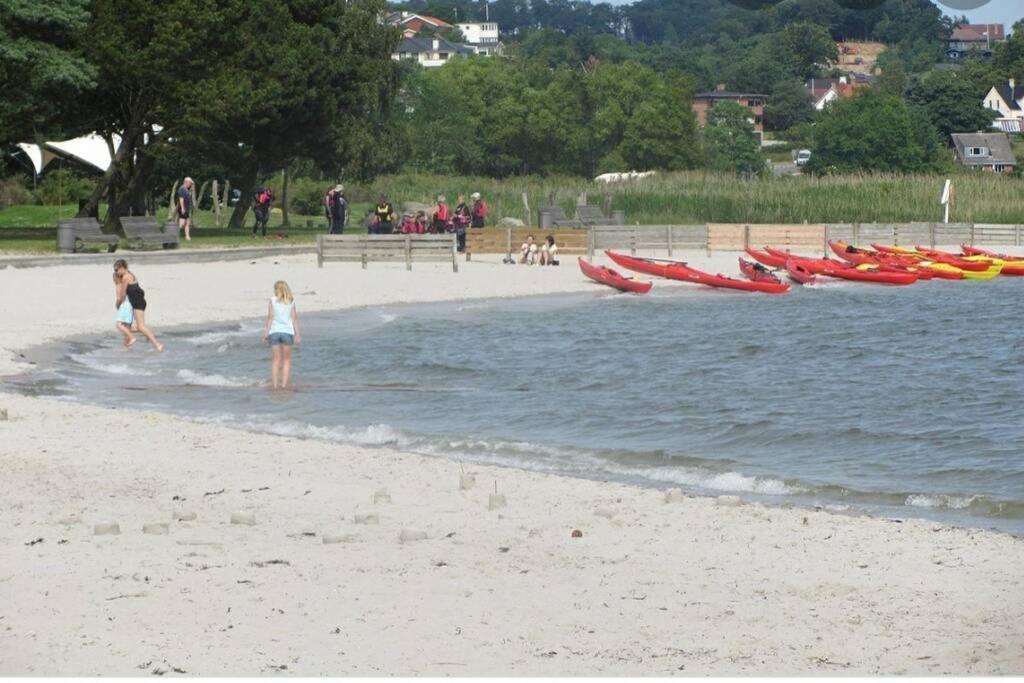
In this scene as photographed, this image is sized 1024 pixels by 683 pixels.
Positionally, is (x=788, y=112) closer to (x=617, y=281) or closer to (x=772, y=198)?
(x=772, y=198)

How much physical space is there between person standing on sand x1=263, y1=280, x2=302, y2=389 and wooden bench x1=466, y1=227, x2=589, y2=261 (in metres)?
23.7

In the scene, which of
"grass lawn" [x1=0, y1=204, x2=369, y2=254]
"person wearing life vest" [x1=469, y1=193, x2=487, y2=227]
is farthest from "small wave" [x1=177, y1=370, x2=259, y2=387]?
"person wearing life vest" [x1=469, y1=193, x2=487, y2=227]

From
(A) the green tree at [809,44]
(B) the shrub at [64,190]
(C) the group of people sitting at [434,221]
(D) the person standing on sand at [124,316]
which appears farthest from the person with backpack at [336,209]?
(A) the green tree at [809,44]

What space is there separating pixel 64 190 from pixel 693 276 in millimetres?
28035

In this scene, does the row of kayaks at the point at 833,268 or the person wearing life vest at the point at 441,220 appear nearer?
the row of kayaks at the point at 833,268

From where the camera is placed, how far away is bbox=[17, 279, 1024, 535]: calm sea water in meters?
14.8

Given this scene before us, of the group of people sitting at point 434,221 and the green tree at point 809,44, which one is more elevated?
the green tree at point 809,44

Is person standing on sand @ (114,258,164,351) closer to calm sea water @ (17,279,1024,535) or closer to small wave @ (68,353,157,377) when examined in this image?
calm sea water @ (17,279,1024,535)

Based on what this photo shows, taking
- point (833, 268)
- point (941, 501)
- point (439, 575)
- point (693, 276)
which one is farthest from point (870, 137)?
point (439, 575)

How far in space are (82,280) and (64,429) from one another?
18.5 meters

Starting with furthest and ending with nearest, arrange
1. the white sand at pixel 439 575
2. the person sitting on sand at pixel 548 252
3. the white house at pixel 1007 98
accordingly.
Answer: the person sitting on sand at pixel 548 252, the white sand at pixel 439 575, the white house at pixel 1007 98

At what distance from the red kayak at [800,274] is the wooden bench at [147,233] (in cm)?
1642

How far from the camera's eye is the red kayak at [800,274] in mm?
43250

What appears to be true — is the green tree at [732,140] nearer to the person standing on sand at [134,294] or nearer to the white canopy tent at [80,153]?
the white canopy tent at [80,153]
